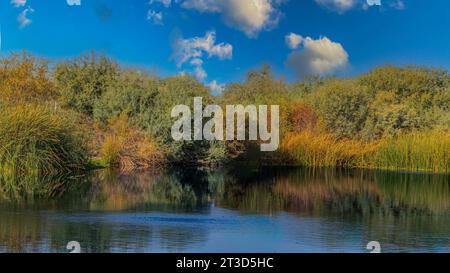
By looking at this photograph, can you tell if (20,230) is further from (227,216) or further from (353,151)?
(353,151)

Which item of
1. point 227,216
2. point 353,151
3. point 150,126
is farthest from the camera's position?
point 353,151

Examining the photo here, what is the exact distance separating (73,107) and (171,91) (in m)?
4.39

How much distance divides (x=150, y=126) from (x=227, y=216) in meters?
12.6

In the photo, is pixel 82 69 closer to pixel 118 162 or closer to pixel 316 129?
pixel 118 162

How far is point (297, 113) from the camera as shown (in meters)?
32.5

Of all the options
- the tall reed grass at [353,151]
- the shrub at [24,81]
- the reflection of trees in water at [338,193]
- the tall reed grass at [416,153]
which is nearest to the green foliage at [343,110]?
the tall reed grass at [353,151]

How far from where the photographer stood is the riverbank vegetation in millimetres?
19875

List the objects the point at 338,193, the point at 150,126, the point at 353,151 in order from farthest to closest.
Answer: the point at 353,151 → the point at 150,126 → the point at 338,193

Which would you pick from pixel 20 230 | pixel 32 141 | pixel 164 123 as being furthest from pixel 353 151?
pixel 20 230

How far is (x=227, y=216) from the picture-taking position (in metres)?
12.7

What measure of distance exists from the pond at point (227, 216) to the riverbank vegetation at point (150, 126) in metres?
2.11

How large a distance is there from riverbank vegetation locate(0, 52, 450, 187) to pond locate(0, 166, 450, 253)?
83.1 inches

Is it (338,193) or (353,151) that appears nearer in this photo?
(338,193)
